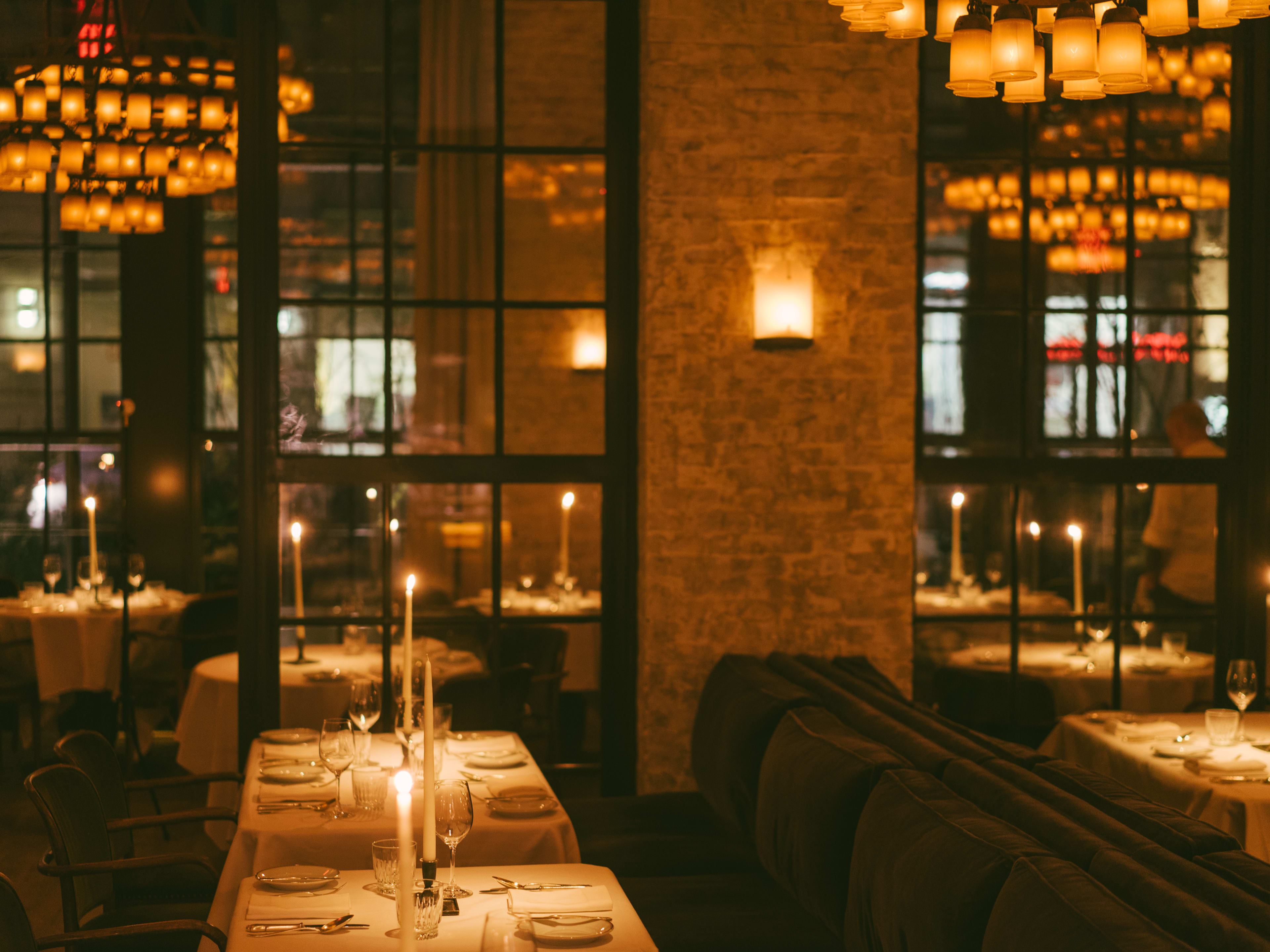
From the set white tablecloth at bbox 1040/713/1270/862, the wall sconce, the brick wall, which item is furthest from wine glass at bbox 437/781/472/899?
the wall sconce

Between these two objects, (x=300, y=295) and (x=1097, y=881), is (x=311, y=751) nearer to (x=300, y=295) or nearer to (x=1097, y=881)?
(x=300, y=295)

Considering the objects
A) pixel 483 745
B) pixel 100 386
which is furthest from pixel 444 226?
pixel 100 386

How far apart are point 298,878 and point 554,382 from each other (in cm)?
267

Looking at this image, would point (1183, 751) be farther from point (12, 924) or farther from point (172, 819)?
point (12, 924)

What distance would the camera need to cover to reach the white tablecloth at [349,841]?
324 cm

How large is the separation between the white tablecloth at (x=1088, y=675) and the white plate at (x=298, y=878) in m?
3.17

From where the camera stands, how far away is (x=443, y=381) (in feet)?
16.4

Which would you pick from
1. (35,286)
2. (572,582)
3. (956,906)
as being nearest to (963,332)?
(572,582)

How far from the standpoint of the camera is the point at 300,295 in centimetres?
489

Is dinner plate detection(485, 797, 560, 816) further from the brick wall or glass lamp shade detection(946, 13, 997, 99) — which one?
glass lamp shade detection(946, 13, 997, 99)

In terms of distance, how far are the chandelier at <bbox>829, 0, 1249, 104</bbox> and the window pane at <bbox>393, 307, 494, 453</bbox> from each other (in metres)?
2.29

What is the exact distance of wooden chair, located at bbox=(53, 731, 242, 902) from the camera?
3480 millimetres

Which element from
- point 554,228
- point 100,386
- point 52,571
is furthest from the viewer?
point 100,386

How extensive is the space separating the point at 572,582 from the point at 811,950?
2.11 m
